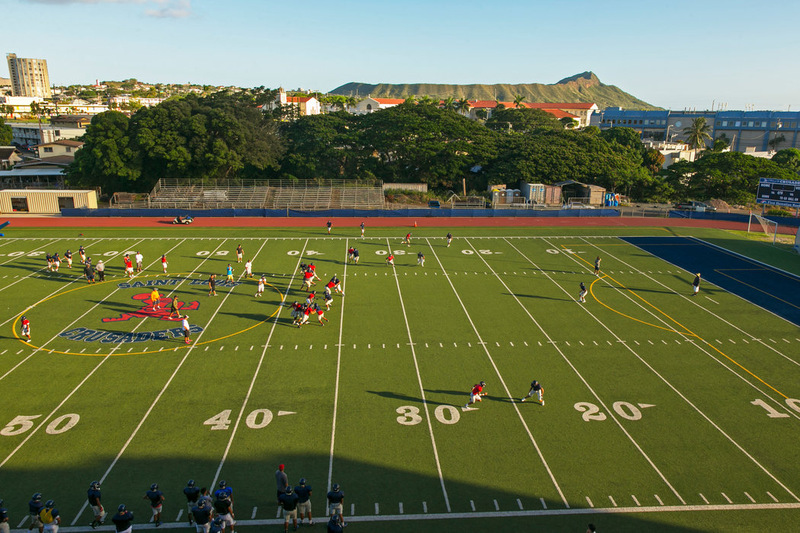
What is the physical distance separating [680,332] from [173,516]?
82.0 feet

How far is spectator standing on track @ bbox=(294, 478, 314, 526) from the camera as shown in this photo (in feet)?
43.4

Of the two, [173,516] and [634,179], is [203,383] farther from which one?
[634,179]

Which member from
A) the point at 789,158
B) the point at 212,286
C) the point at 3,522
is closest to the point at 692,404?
the point at 3,522

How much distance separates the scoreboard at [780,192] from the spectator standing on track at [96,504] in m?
56.3

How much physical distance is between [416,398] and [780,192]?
1841 inches

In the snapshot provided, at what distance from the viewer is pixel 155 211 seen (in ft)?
186

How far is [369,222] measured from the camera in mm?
55031

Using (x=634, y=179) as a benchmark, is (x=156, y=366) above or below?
below

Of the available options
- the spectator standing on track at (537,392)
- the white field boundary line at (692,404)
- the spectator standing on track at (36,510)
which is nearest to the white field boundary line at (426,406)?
the spectator standing on track at (537,392)

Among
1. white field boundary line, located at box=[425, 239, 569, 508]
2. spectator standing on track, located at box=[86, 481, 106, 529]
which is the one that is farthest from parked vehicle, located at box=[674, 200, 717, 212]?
spectator standing on track, located at box=[86, 481, 106, 529]

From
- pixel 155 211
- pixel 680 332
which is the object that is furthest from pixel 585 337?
pixel 155 211

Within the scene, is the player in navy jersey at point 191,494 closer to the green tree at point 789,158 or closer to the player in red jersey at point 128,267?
the player in red jersey at point 128,267

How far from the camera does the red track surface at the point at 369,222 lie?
51781 millimetres

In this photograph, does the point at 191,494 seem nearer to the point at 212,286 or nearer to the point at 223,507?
the point at 223,507
